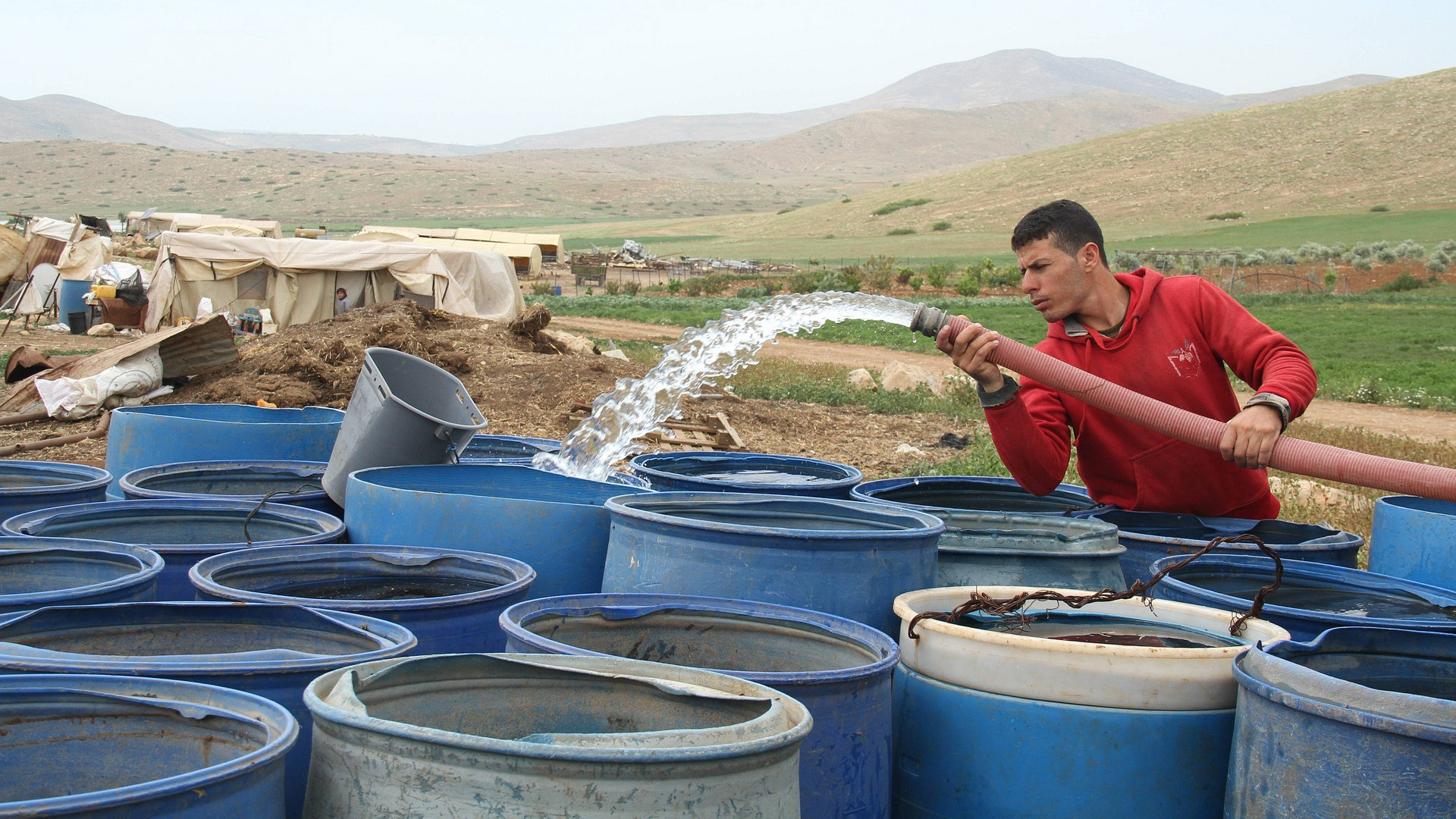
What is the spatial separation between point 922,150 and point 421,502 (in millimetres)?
190776

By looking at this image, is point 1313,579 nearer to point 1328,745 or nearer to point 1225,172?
point 1328,745

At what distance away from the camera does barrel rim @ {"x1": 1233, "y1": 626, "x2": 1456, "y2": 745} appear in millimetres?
1704

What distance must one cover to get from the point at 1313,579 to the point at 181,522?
11.0 ft

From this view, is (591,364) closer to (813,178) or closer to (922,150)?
(813,178)

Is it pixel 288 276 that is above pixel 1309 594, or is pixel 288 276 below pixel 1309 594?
above

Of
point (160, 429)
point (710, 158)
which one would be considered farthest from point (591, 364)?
point (710, 158)

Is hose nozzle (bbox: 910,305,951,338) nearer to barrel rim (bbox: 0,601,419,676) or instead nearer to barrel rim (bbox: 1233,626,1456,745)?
barrel rim (bbox: 1233,626,1456,745)

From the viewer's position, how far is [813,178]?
168125 mm

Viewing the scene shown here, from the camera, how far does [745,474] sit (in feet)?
14.8

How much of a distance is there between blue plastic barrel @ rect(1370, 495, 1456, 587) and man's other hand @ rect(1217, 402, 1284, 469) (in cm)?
75

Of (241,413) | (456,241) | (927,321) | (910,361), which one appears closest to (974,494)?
(927,321)

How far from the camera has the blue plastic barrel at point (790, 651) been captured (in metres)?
2.07

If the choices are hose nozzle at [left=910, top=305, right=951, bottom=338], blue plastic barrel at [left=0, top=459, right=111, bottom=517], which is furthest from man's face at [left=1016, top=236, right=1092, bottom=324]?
blue plastic barrel at [left=0, top=459, right=111, bottom=517]

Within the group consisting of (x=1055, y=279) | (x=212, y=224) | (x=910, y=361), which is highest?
(x=212, y=224)
